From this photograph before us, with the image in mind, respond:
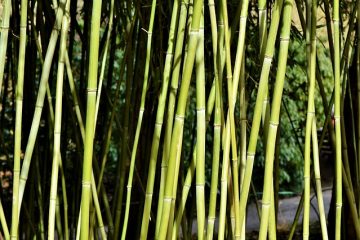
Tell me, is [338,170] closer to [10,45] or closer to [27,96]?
[27,96]

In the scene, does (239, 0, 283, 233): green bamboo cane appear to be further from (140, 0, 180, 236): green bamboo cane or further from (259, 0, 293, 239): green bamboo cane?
(140, 0, 180, 236): green bamboo cane

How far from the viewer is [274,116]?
836mm

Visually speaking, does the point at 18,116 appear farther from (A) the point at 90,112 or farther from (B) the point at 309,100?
(B) the point at 309,100

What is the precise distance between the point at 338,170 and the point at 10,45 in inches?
38.9

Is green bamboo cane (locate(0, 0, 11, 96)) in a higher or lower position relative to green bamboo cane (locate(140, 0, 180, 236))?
higher

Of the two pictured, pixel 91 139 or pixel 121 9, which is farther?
pixel 121 9

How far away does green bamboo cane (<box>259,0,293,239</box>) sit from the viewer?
0.83 meters

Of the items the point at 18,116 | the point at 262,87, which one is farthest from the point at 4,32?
the point at 262,87

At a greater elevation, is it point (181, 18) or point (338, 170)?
point (181, 18)

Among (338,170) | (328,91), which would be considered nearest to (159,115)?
(338,170)

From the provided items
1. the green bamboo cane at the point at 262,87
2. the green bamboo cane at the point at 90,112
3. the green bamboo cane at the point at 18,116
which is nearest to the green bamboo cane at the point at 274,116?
the green bamboo cane at the point at 262,87

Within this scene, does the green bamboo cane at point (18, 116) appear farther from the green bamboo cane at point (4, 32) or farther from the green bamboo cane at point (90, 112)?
the green bamboo cane at point (90, 112)

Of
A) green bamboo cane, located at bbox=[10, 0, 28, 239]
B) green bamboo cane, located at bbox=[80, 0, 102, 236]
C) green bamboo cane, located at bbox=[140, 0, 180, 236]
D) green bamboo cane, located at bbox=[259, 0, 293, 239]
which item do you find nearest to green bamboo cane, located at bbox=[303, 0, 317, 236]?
green bamboo cane, located at bbox=[259, 0, 293, 239]

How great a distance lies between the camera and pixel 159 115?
946 millimetres
